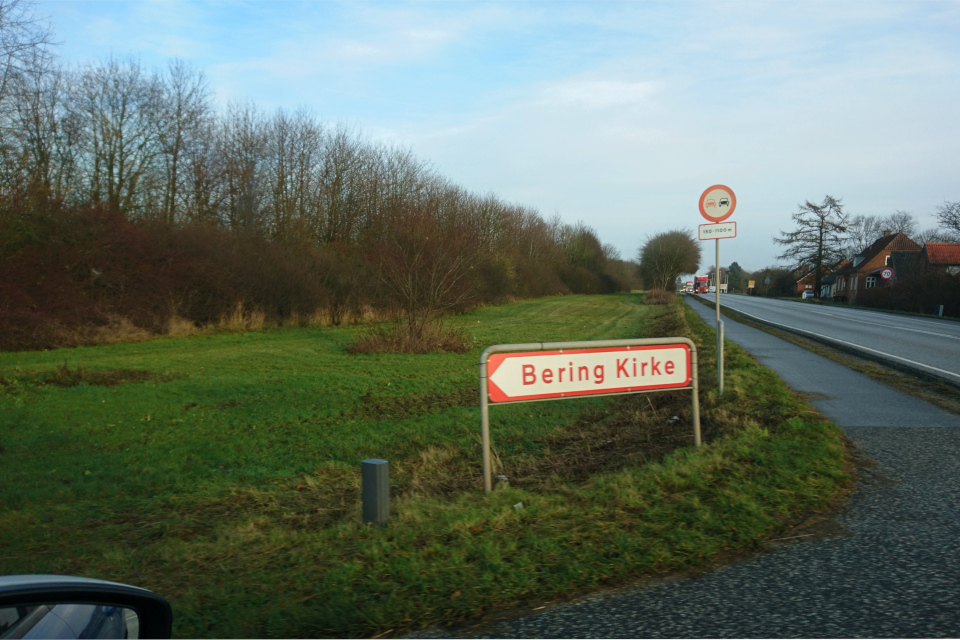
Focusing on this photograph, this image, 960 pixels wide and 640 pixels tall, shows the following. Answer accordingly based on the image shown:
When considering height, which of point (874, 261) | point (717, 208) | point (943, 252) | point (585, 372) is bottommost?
point (585, 372)

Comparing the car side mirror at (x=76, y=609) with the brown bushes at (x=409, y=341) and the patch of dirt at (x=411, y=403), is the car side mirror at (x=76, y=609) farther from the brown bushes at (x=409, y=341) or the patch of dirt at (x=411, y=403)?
the brown bushes at (x=409, y=341)

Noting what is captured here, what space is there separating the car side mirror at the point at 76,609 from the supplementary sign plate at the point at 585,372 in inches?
130

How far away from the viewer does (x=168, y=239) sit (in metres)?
24.5

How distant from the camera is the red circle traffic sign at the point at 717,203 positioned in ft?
31.3

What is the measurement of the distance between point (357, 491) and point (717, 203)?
6.52 metres

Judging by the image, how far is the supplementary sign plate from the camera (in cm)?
546

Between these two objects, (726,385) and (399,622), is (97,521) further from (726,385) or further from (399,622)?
(726,385)

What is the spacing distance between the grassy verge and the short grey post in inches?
5.4

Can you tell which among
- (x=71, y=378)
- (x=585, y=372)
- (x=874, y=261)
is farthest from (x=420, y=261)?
(x=874, y=261)

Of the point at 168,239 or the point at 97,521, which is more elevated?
the point at 168,239

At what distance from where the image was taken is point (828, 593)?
137 inches

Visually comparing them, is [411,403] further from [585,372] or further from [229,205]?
[229,205]

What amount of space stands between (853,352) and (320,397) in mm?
12063

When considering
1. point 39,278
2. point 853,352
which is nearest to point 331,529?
point 853,352
